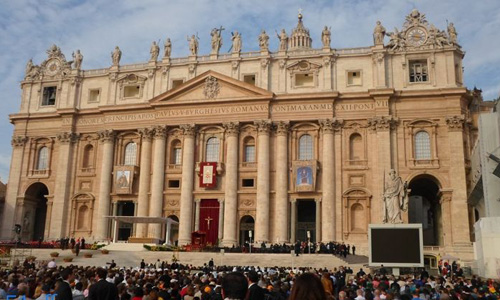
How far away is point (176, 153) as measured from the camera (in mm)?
57531

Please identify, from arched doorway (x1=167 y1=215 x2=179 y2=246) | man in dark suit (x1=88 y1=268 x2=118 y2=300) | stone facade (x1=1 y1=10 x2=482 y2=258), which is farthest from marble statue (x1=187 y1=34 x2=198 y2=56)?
man in dark suit (x1=88 y1=268 x2=118 y2=300)

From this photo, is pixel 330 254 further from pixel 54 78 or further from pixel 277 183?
pixel 54 78

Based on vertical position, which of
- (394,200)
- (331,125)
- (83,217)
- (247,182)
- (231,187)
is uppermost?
(331,125)

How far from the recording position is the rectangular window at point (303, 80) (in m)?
55.8

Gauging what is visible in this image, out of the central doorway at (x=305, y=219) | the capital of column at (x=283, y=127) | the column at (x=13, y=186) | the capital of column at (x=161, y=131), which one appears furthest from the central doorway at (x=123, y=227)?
the central doorway at (x=305, y=219)

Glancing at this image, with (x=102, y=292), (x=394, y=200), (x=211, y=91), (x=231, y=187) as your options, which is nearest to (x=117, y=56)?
(x=211, y=91)

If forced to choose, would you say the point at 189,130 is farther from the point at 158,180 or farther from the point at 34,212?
the point at 34,212

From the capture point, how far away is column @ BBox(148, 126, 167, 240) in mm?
54250

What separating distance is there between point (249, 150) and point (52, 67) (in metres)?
28.2

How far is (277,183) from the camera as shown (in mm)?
52469

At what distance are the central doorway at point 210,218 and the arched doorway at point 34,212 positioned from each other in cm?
1980

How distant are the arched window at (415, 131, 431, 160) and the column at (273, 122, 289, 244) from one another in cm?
1309

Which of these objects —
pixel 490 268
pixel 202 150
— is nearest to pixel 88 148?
pixel 202 150

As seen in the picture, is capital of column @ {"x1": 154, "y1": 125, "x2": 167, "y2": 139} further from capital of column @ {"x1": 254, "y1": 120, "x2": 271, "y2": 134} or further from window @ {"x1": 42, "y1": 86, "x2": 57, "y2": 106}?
window @ {"x1": 42, "y1": 86, "x2": 57, "y2": 106}
